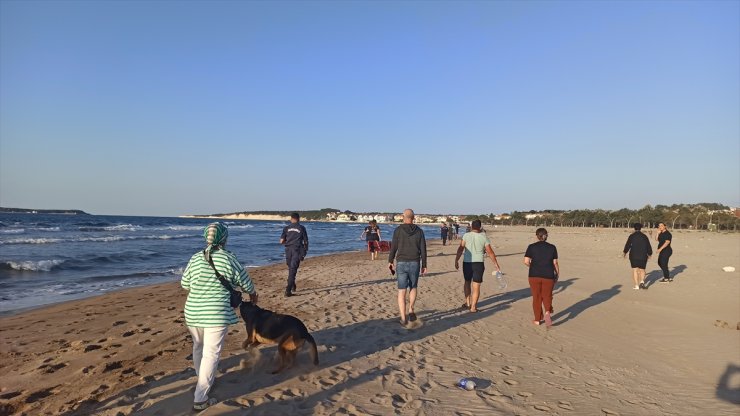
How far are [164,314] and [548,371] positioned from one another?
22.2 ft

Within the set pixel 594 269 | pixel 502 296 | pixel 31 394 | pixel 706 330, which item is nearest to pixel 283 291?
pixel 502 296

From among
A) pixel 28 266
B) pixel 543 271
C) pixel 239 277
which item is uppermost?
pixel 239 277

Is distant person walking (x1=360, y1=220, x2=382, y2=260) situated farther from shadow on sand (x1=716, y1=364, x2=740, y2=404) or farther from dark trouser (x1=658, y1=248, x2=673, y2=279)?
shadow on sand (x1=716, y1=364, x2=740, y2=404)

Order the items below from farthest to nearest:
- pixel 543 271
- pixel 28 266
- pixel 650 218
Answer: pixel 650 218 < pixel 28 266 < pixel 543 271

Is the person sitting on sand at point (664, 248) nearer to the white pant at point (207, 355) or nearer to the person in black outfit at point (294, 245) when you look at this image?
the person in black outfit at point (294, 245)

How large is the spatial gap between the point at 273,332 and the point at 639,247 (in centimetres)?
1036

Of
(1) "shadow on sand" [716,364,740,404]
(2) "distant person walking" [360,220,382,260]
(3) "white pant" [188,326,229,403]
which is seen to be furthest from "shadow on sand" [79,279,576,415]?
(2) "distant person walking" [360,220,382,260]

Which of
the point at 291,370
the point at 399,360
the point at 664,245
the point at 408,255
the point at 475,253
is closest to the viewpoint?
the point at 291,370

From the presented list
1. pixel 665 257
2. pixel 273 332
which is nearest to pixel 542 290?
pixel 273 332

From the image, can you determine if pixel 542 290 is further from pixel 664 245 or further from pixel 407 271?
pixel 664 245

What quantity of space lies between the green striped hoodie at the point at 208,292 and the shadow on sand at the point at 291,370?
33.3 inches

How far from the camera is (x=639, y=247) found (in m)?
11.2

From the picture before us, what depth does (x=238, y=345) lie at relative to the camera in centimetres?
572

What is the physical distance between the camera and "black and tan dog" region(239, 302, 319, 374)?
4574 mm
